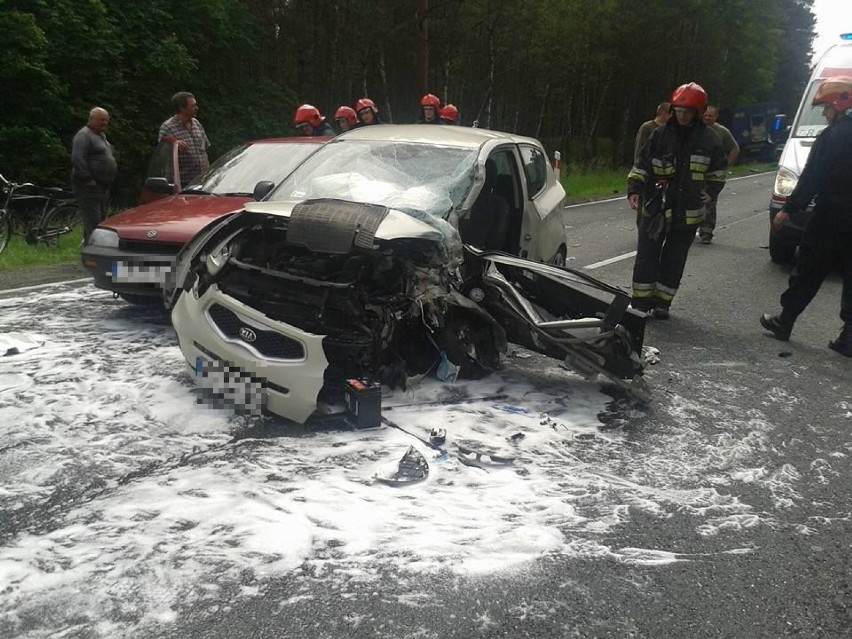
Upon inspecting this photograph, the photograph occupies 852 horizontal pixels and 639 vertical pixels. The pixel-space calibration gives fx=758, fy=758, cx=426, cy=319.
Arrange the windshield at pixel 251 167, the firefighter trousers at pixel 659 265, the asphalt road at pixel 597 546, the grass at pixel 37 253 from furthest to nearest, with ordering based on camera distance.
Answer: the grass at pixel 37 253 < the windshield at pixel 251 167 < the firefighter trousers at pixel 659 265 < the asphalt road at pixel 597 546

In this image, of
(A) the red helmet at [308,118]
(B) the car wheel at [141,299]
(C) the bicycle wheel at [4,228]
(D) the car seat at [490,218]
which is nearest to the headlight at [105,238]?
(B) the car wheel at [141,299]

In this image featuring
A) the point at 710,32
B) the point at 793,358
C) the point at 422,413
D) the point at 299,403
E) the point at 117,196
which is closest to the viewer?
the point at 299,403

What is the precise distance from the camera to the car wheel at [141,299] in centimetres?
613

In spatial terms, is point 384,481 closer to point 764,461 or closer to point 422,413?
point 422,413

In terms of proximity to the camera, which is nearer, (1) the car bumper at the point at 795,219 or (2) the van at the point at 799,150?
(1) the car bumper at the point at 795,219

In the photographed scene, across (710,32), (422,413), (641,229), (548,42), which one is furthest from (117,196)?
(710,32)

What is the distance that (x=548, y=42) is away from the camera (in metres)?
33.5

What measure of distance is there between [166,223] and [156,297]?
0.59m

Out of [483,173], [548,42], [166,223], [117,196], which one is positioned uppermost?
[548,42]

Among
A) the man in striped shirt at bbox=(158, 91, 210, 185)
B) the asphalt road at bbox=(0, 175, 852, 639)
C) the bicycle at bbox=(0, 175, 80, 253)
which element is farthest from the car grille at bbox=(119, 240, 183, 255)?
the bicycle at bbox=(0, 175, 80, 253)

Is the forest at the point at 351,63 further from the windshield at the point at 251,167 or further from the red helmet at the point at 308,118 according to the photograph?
the windshield at the point at 251,167

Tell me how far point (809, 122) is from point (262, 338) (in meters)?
8.48

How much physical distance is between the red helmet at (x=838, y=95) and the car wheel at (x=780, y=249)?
3.60 meters

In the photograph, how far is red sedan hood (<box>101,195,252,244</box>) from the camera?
5.72 metres
